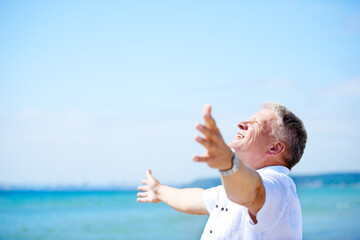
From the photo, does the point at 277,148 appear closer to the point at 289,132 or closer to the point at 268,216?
the point at 289,132

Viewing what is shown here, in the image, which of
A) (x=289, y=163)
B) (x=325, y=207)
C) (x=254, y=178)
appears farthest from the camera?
(x=325, y=207)

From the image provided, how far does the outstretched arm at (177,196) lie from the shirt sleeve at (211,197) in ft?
0.26

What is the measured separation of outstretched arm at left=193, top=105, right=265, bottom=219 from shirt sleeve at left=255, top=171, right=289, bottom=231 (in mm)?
37

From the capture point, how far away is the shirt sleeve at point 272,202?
5.92 feet

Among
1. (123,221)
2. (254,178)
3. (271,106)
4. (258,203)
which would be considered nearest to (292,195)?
(258,203)

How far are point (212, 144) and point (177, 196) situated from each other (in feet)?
4.15

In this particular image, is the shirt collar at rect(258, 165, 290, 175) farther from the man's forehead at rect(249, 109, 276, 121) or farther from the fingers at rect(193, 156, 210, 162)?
the fingers at rect(193, 156, 210, 162)

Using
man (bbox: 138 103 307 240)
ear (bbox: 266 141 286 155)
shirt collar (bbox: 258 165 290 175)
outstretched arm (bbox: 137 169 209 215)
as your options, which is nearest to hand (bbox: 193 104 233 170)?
man (bbox: 138 103 307 240)

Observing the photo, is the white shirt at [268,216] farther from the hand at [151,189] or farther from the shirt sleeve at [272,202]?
the hand at [151,189]

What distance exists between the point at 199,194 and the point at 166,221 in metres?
15.7

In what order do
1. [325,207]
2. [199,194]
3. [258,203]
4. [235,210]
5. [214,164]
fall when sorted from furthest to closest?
[325,207]
[199,194]
[235,210]
[258,203]
[214,164]

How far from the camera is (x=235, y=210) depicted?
211 centimetres

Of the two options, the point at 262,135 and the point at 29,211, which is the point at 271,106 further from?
the point at 29,211

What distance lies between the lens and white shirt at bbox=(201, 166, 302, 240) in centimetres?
185
